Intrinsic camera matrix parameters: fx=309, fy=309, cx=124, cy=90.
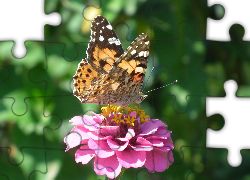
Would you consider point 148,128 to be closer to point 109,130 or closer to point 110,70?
point 109,130

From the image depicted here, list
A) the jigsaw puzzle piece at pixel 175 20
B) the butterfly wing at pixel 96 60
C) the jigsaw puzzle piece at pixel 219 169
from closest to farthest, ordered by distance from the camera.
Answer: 1. the butterfly wing at pixel 96 60
2. the jigsaw puzzle piece at pixel 219 169
3. the jigsaw puzzle piece at pixel 175 20

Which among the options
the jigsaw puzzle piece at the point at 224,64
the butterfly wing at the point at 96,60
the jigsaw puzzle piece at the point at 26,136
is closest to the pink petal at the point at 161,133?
the butterfly wing at the point at 96,60

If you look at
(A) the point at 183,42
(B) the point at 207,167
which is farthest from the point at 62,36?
(B) the point at 207,167

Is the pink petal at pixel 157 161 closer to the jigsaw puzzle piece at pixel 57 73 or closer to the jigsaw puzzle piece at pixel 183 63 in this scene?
the jigsaw puzzle piece at pixel 183 63

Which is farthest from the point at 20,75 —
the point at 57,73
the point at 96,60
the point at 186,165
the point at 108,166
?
the point at 186,165

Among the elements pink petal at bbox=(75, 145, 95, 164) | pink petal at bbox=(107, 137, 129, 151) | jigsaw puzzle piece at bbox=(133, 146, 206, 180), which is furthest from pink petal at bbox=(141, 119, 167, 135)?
jigsaw puzzle piece at bbox=(133, 146, 206, 180)

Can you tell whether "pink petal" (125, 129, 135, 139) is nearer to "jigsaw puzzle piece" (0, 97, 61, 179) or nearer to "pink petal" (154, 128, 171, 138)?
"pink petal" (154, 128, 171, 138)
